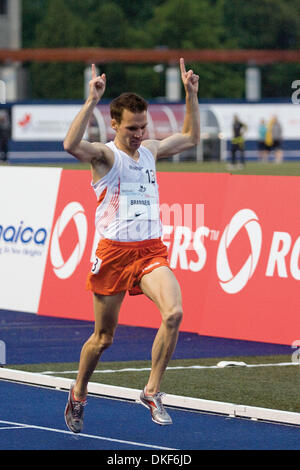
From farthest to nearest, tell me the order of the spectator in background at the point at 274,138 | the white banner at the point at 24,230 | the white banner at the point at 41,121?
the spectator in background at the point at 274,138 < the white banner at the point at 41,121 < the white banner at the point at 24,230

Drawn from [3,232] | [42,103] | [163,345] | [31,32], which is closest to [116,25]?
[31,32]

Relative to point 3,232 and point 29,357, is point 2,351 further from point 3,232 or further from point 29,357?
point 3,232

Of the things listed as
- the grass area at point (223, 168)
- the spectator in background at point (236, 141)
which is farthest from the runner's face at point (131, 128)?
the spectator in background at point (236, 141)

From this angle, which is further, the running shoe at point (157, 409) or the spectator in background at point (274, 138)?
the spectator in background at point (274, 138)

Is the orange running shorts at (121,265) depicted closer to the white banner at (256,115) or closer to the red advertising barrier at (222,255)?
the red advertising barrier at (222,255)

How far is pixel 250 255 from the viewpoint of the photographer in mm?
13570

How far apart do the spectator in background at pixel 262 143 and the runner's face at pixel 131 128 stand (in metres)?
40.9

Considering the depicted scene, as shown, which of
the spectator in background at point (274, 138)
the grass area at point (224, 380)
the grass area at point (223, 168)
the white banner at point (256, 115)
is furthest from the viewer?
the white banner at point (256, 115)

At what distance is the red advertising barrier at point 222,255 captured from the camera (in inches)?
519

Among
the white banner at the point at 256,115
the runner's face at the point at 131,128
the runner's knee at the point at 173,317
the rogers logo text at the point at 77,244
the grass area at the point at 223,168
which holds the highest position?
the white banner at the point at 256,115

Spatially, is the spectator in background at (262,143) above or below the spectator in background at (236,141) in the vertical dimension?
above
